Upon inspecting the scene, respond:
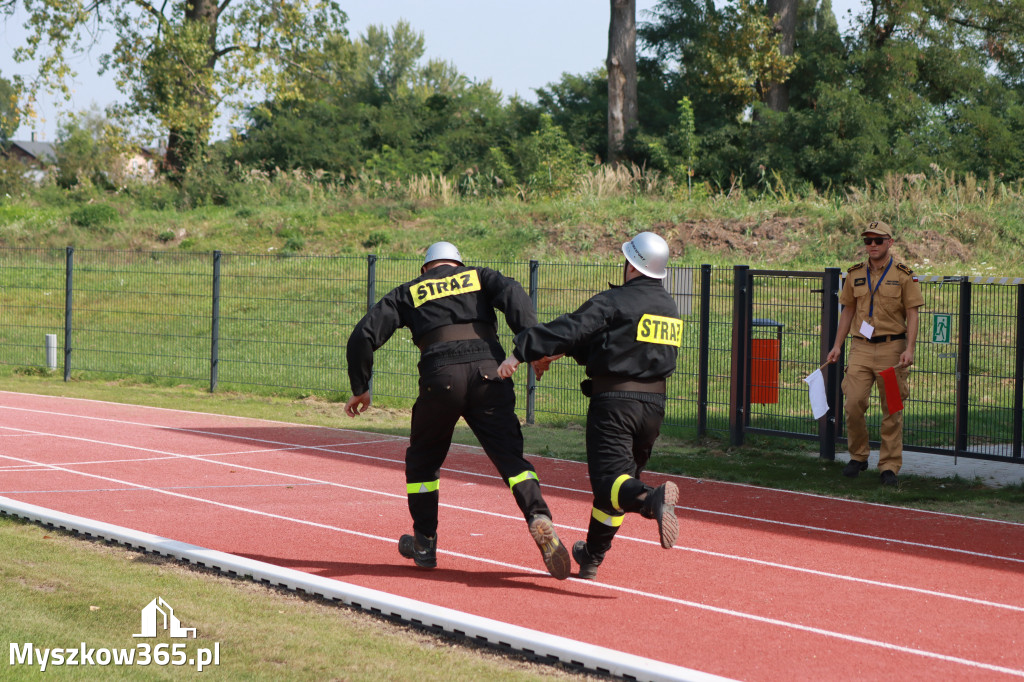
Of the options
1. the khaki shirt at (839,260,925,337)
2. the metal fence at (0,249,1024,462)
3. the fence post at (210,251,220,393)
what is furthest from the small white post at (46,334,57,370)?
the khaki shirt at (839,260,925,337)

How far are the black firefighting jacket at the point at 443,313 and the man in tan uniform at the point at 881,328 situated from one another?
458cm

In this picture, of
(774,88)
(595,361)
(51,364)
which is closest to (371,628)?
(595,361)

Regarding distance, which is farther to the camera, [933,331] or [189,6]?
[189,6]

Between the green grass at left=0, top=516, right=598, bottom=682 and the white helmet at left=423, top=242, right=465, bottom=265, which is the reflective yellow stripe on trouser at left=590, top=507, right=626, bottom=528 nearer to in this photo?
the green grass at left=0, top=516, right=598, bottom=682

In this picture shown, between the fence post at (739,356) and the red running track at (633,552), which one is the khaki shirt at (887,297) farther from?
the fence post at (739,356)

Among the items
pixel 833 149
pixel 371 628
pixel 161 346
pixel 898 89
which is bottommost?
pixel 371 628

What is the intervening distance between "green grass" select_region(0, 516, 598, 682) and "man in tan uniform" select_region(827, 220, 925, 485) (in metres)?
5.96

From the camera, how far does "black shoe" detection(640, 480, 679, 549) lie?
599 cm

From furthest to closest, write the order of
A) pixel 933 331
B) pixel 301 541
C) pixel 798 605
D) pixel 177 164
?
pixel 177 164, pixel 933 331, pixel 301 541, pixel 798 605

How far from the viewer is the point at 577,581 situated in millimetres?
6695

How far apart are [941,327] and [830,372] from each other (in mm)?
1231

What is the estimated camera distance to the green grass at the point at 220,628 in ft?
16.4

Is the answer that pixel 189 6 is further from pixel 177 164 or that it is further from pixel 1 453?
pixel 1 453

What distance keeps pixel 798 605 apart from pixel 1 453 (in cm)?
858
